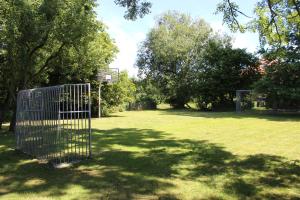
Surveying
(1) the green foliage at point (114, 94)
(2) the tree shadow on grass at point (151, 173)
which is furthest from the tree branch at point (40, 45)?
(1) the green foliage at point (114, 94)

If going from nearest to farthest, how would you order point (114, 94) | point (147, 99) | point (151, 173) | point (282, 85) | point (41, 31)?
1. point (151, 173)
2. point (41, 31)
3. point (282, 85)
4. point (114, 94)
5. point (147, 99)

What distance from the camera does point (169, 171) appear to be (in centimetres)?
892

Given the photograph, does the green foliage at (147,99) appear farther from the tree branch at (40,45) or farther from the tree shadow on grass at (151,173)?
the tree shadow on grass at (151,173)

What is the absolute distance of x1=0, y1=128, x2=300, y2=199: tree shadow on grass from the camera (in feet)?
24.3

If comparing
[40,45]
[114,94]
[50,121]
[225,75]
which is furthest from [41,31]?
[225,75]

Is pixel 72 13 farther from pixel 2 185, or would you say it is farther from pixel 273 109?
pixel 273 109

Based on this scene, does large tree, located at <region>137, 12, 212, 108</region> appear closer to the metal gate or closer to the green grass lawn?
the green grass lawn

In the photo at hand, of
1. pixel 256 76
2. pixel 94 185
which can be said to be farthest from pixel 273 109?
Result: pixel 94 185

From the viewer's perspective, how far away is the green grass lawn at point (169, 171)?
24.0 feet

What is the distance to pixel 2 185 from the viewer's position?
8156 millimetres

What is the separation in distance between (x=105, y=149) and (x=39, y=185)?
13.5 feet

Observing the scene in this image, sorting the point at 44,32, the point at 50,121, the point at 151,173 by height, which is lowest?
the point at 151,173

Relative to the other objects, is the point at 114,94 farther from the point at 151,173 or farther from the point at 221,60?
the point at 151,173

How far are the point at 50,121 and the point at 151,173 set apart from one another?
10.2 ft
